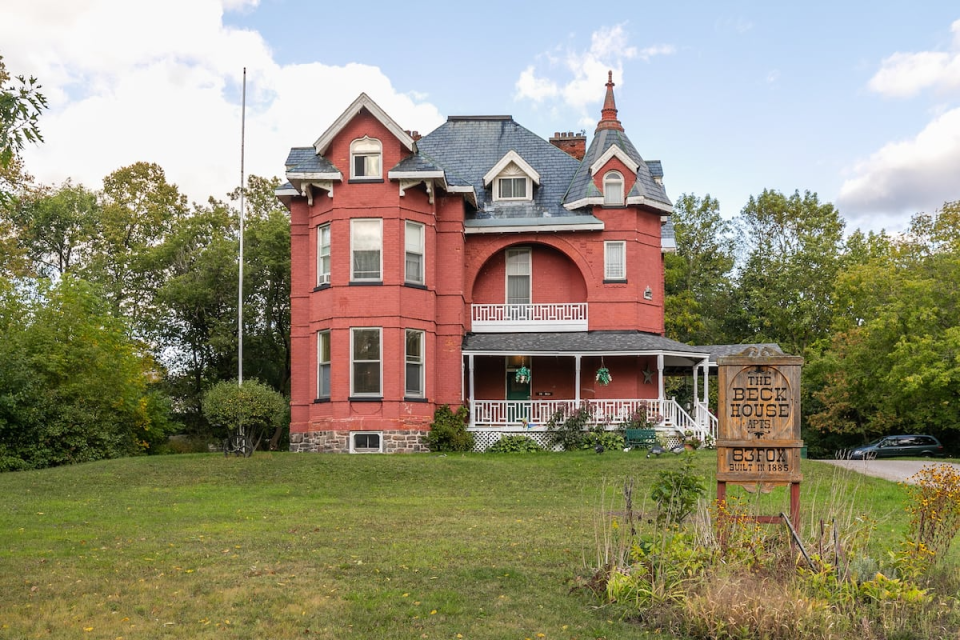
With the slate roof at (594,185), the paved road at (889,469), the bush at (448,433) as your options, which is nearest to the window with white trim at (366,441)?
the bush at (448,433)

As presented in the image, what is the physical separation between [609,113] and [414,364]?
11.2 metres

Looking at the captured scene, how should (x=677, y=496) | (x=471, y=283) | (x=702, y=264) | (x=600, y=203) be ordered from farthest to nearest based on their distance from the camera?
(x=702, y=264) < (x=471, y=283) < (x=600, y=203) < (x=677, y=496)

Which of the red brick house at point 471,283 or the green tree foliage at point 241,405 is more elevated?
the red brick house at point 471,283

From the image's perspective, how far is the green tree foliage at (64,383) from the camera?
83.2 feet

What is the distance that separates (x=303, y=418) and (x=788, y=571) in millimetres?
21898

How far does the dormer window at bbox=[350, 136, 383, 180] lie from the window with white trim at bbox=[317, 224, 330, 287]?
1.91 meters

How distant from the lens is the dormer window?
1137 inches

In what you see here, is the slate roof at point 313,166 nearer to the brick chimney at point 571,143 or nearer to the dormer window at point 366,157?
the dormer window at point 366,157

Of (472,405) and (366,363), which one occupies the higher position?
(366,363)

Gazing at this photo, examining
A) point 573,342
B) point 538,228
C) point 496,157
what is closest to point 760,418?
point 573,342

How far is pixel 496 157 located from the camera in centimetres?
3466

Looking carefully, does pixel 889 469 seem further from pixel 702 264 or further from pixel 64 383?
pixel 702 264

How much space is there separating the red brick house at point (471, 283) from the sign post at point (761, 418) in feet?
58.5

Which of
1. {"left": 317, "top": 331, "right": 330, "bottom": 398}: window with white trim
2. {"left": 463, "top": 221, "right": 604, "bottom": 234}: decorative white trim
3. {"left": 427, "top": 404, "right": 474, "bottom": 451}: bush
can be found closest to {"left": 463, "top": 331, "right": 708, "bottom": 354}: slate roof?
{"left": 427, "top": 404, "right": 474, "bottom": 451}: bush
